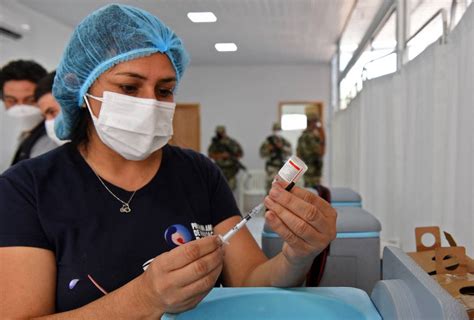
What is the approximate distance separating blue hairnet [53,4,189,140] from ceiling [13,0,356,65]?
13 cm

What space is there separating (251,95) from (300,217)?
6973 mm

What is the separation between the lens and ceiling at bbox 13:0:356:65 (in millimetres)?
1343

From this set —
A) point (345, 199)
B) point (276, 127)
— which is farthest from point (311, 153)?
point (345, 199)

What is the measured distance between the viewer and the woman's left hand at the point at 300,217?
68 centimetres

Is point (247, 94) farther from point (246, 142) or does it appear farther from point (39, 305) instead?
point (39, 305)

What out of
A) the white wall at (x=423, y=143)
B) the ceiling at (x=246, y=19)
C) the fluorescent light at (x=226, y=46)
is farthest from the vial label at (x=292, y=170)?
the fluorescent light at (x=226, y=46)

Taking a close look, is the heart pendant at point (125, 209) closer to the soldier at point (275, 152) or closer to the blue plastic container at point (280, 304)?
the blue plastic container at point (280, 304)

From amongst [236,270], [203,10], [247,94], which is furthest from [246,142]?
[236,270]

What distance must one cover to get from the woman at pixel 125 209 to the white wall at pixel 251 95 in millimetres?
6430

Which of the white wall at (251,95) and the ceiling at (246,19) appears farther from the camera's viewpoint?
the white wall at (251,95)

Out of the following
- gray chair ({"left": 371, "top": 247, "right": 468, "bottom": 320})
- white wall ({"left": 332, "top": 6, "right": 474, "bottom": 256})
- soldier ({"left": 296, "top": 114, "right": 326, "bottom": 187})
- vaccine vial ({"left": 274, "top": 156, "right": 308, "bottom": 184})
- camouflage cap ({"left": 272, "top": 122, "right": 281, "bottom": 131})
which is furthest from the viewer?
camouflage cap ({"left": 272, "top": 122, "right": 281, "bottom": 131})

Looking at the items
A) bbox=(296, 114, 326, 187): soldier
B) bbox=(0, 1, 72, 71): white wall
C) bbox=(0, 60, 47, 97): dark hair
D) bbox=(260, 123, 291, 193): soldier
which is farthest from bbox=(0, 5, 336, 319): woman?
bbox=(260, 123, 291, 193): soldier

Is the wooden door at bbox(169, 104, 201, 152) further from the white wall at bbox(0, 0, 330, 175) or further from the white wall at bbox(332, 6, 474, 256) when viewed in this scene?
the white wall at bbox(332, 6, 474, 256)

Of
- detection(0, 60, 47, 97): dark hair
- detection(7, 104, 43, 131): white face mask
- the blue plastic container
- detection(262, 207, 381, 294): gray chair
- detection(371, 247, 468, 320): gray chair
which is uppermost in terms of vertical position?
detection(0, 60, 47, 97): dark hair
